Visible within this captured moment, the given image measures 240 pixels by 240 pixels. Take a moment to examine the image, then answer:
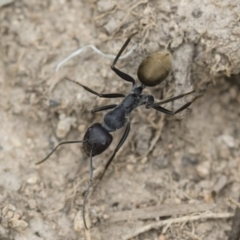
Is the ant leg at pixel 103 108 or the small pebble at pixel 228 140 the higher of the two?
the ant leg at pixel 103 108

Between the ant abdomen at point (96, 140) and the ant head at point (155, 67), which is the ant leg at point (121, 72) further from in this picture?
the ant abdomen at point (96, 140)

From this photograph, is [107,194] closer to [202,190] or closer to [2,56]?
[202,190]

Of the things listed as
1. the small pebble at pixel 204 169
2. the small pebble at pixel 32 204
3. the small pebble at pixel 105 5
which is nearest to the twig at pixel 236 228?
the small pebble at pixel 204 169

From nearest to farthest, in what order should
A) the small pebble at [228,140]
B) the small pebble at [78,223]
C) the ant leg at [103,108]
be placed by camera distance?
1. the small pebble at [78,223]
2. the ant leg at [103,108]
3. the small pebble at [228,140]

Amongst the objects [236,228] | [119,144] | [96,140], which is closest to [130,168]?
[119,144]

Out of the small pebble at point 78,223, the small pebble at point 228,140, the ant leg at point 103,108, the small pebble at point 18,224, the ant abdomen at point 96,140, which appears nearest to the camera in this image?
the small pebble at point 18,224

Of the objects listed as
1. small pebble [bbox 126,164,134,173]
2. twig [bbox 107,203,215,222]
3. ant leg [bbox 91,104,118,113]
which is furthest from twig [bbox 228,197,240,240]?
ant leg [bbox 91,104,118,113]
